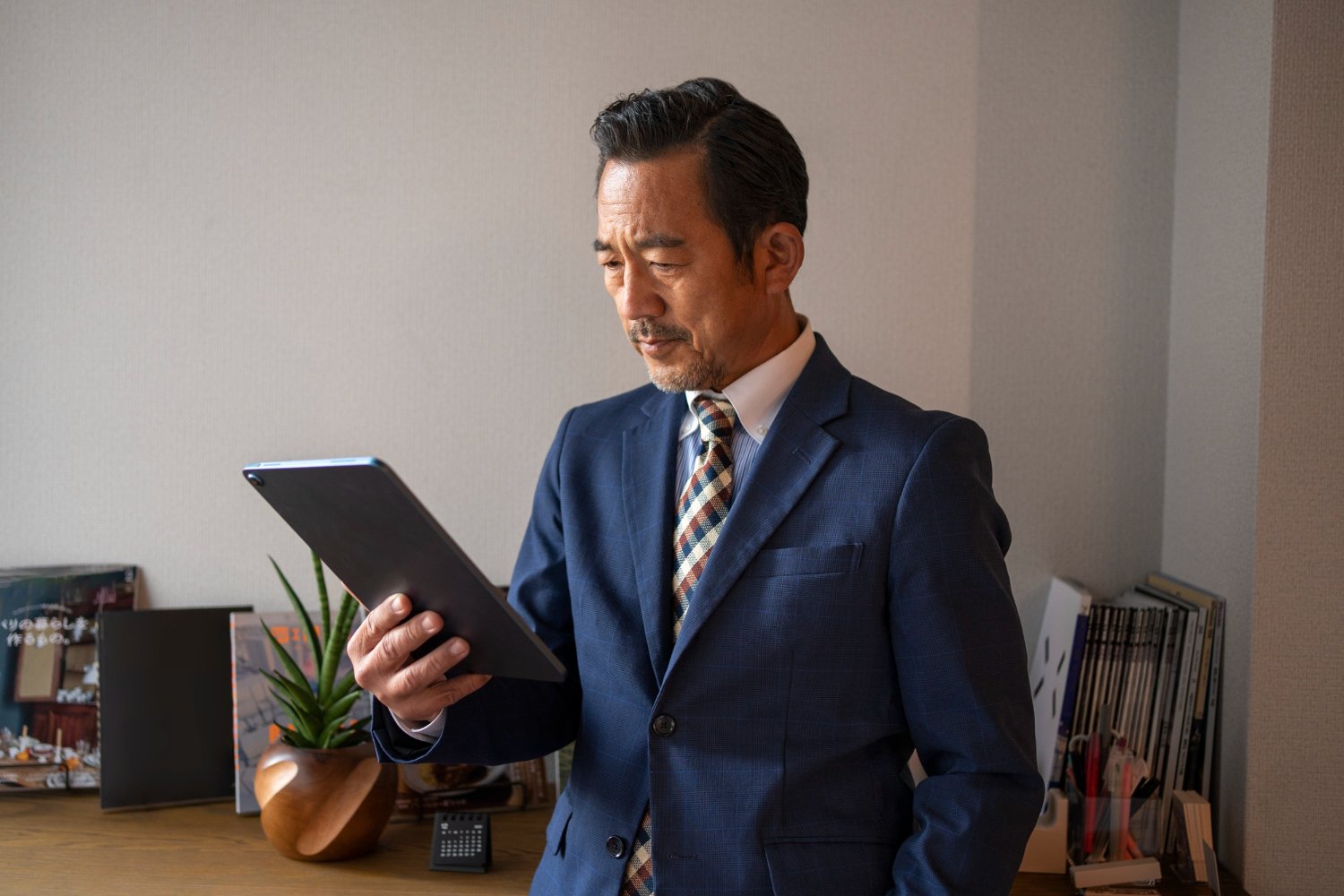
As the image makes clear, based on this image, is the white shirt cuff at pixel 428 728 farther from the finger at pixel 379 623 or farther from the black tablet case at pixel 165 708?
the black tablet case at pixel 165 708

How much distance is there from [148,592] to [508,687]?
1061mm

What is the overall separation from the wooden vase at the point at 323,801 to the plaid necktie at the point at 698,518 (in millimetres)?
661

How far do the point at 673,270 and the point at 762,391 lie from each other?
0.20 meters

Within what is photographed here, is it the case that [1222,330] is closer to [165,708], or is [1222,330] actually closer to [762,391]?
[762,391]

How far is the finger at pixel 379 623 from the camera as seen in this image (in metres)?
1.21

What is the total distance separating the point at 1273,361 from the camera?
1.66m

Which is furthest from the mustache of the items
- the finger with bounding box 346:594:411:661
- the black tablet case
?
the black tablet case

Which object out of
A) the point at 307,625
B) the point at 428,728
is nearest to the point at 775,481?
the point at 428,728

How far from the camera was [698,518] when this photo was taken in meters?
1.34

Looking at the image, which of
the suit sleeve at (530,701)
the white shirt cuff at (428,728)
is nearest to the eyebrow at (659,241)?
the suit sleeve at (530,701)

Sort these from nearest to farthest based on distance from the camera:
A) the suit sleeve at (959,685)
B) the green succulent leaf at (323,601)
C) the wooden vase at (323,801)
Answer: the suit sleeve at (959,685) → the wooden vase at (323,801) → the green succulent leaf at (323,601)

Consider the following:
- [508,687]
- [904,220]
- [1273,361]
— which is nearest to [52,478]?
[508,687]

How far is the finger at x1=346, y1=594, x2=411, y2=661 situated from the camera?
47.6 inches

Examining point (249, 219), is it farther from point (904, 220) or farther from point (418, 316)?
point (904, 220)
